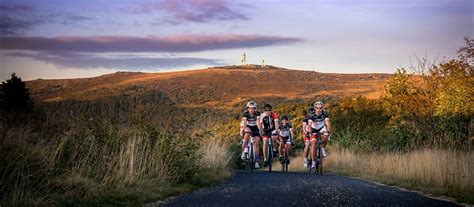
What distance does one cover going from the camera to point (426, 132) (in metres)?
25.4

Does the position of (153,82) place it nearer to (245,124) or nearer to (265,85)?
(265,85)

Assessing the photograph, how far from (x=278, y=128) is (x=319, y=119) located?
2.48m

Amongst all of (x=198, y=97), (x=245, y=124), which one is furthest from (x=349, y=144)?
(x=198, y=97)

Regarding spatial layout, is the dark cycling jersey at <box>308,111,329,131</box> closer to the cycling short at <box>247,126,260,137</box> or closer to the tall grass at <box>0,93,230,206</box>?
the cycling short at <box>247,126,260,137</box>

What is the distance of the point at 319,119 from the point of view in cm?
1964

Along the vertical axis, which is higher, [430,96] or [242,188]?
[430,96]

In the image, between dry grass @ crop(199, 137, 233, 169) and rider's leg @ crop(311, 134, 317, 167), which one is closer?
→ dry grass @ crop(199, 137, 233, 169)

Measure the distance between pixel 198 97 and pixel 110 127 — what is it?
80491mm

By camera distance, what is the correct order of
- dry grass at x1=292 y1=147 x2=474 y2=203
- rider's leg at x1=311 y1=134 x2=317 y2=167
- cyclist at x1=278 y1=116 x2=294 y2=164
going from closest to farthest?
dry grass at x1=292 y1=147 x2=474 y2=203, rider's leg at x1=311 y1=134 x2=317 y2=167, cyclist at x1=278 y1=116 x2=294 y2=164

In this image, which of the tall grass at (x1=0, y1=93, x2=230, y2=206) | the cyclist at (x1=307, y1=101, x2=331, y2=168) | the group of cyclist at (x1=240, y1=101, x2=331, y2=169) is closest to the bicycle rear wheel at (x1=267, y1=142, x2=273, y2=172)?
the group of cyclist at (x1=240, y1=101, x2=331, y2=169)

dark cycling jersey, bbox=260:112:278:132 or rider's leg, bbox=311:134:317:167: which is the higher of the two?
dark cycling jersey, bbox=260:112:278:132

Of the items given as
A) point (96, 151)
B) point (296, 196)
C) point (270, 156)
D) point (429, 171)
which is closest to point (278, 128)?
point (270, 156)

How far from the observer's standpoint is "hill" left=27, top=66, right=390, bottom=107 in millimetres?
91375

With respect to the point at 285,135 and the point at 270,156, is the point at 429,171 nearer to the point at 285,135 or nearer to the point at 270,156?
the point at 270,156
